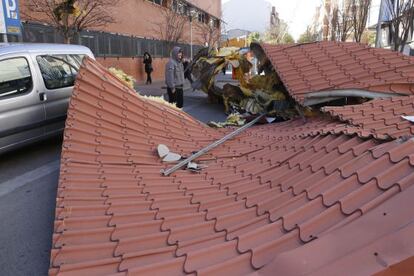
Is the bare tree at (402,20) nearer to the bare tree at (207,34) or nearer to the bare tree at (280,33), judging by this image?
the bare tree at (207,34)

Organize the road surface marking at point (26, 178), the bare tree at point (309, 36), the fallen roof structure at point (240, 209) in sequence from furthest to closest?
the bare tree at point (309, 36), the road surface marking at point (26, 178), the fallen roof structure at point (240, 209)

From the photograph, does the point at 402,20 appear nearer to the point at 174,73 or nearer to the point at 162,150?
the point at 174,73

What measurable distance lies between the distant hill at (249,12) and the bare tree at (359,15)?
106 m

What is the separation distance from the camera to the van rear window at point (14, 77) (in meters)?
6.00

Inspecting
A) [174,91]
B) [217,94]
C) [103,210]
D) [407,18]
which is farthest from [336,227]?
[407,18]

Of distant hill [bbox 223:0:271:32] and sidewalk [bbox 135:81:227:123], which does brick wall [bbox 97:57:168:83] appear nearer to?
sidewalk [bbox 135:81:227:123]

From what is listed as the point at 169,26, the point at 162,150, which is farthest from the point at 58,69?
the point at 169,26

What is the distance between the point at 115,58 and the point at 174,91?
1163 cm

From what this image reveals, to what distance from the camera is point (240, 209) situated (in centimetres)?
287

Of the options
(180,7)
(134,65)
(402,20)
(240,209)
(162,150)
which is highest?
(180,7)

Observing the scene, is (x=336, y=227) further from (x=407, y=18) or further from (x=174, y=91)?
(x=407, y=18)

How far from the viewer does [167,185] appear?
3990 mm

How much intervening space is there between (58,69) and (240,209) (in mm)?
5574

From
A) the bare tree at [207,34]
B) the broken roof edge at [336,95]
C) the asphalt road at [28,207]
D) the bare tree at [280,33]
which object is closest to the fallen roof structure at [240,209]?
the asphalt road at [28,207]
